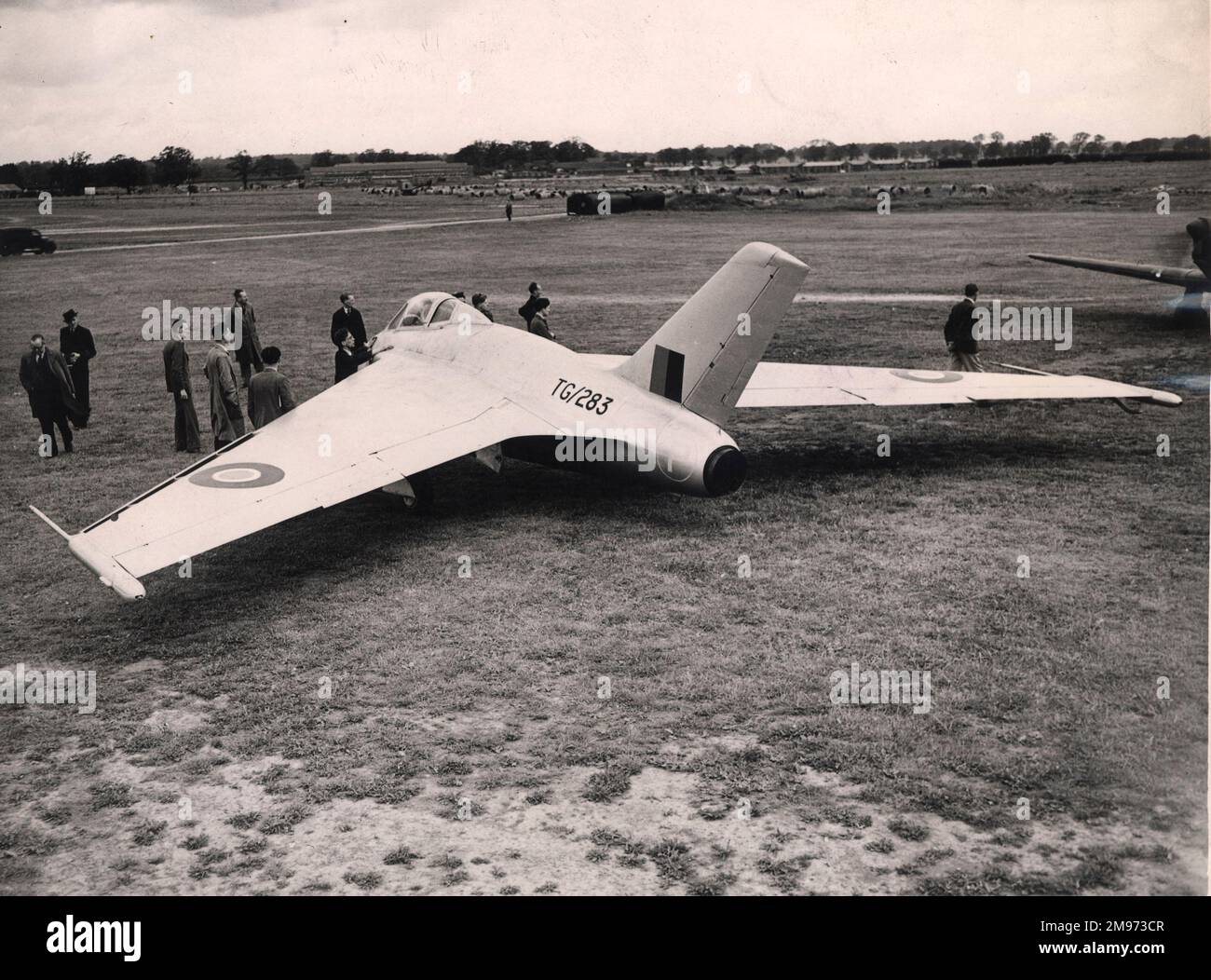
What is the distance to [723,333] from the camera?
477 inches

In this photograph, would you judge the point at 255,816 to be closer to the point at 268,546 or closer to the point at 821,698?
the point at 821,698

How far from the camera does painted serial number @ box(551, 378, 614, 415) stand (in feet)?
41.3

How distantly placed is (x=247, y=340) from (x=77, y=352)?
3.34m

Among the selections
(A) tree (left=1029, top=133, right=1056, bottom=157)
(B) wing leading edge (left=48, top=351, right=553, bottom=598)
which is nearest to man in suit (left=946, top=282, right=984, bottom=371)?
(A) tree (left=1029, top=133, right=1056, bottom=157)

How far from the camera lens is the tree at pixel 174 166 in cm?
1210

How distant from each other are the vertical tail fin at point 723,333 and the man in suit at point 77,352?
36.1ft

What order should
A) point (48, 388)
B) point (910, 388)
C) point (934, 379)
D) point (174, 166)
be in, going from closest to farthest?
point (174, 166)
point (910, 388)
point (934, 379)
point (48, 388)

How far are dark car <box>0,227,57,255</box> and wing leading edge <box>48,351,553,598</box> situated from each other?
14.6 feet

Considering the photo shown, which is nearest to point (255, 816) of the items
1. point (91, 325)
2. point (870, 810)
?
point (870, 810)

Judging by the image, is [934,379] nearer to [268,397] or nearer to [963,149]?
[963,149]

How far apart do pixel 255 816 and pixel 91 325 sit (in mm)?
25022

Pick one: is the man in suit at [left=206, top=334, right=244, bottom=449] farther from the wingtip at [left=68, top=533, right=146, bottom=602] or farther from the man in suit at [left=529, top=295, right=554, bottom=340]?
the man in suit at [left=529, top=295, right=554, bottom=340]

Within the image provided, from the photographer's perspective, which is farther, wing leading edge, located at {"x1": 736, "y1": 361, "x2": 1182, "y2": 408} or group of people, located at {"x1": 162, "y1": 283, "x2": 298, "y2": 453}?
wing leading edge, located at {"x1": 736, "y1": 361, "x2": 1182, "y2": 408}

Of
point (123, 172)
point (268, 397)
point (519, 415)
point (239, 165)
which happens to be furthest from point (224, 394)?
point (239, 165)
